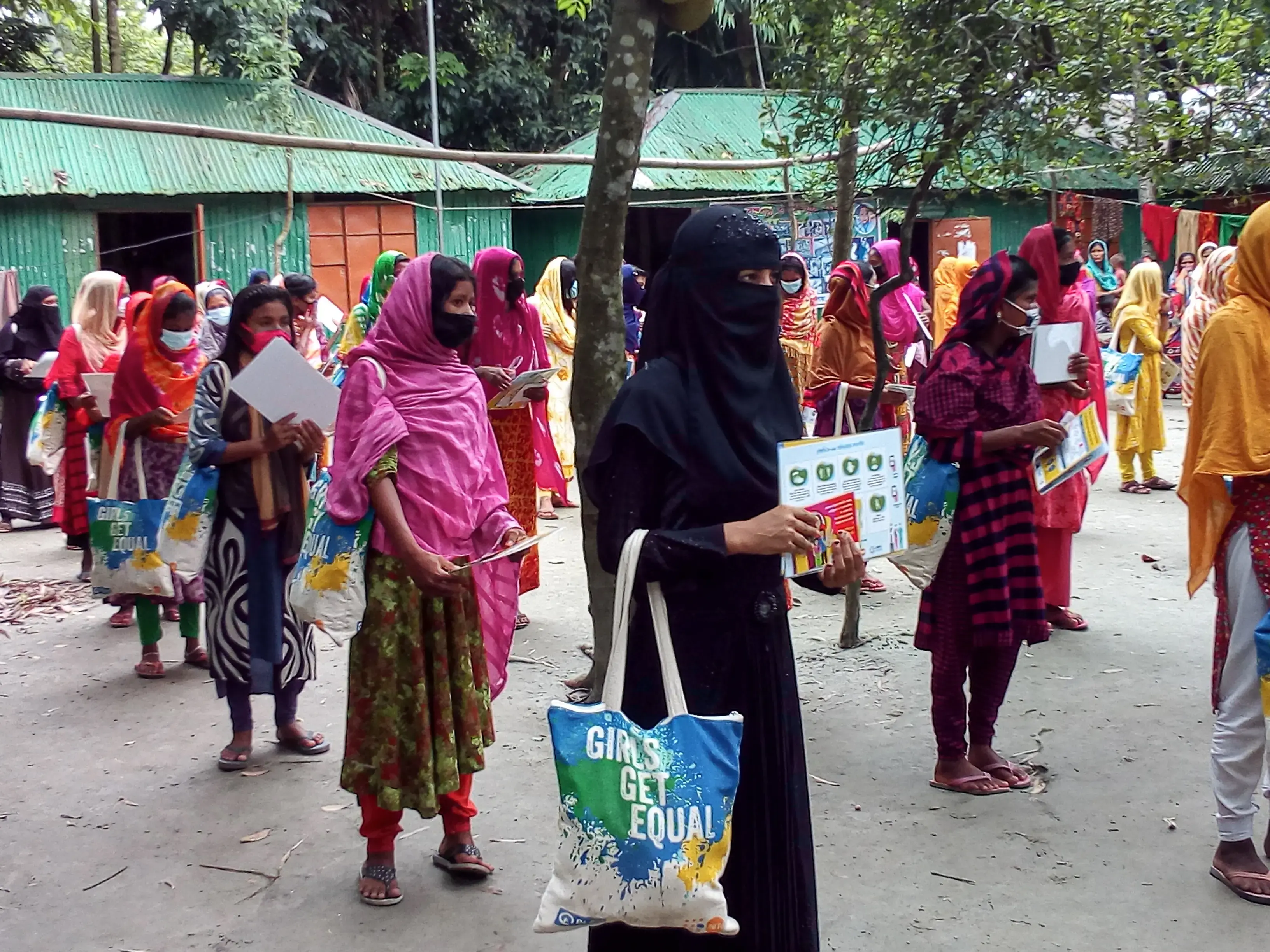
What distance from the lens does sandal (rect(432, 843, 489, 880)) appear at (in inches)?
144

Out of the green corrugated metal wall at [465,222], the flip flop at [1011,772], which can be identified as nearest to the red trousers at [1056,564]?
the flip flop at [1011,772]

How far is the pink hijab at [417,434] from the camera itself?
11.2ft

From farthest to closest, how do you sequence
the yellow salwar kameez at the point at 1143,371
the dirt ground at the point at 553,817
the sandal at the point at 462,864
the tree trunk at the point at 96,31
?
the tree trunk at the point at 96,31, the yellow salwar kameez at the point at 1143,371, the sandal at the point at 462,864, the dirt ground at the point at 553,817

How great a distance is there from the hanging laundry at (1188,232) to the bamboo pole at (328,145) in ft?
33.8

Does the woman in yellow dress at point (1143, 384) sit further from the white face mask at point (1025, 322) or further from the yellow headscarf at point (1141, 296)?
the white face mask at point (1025, 322)

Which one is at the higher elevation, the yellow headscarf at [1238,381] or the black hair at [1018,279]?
the black hair at [1018,279]

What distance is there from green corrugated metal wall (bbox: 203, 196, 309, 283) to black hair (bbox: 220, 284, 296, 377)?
11469mm

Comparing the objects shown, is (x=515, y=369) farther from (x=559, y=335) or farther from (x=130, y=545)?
(x=559, y=335)

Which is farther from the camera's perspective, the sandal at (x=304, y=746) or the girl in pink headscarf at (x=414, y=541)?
the sandal at (x=304, y=746)

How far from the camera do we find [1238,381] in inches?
125

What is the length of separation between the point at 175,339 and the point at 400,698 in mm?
2873

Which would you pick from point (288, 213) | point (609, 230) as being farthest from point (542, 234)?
point (609, 230)

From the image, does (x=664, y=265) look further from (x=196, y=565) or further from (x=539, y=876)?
(x=196, y=565)

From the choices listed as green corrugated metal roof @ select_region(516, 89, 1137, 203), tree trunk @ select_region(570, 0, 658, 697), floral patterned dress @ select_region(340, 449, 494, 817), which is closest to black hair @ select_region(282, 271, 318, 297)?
tree trunk @ select_region(570, 0, 658, 697)
